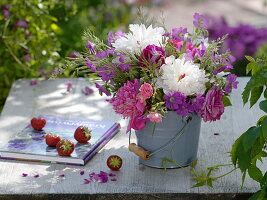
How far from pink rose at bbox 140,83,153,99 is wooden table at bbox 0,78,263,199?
12.1 inches

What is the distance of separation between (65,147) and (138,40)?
1.49 ft

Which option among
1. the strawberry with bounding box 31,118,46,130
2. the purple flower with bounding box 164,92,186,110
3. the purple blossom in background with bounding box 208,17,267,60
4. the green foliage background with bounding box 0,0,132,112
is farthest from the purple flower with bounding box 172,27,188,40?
the purple blossom in background with bounding box 208,17,267,60

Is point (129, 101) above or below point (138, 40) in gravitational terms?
below

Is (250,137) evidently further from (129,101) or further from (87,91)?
(87,91)

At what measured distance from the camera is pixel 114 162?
205 cm

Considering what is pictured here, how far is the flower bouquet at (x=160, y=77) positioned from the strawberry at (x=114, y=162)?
0.13 meters

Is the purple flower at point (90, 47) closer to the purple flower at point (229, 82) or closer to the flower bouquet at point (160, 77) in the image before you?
the flower bouquet at point (160, 77)

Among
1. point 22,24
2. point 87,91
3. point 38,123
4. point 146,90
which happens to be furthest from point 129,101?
point 22,24

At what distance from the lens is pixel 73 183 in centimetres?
199

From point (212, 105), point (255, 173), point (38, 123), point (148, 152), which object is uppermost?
point (212, 105)

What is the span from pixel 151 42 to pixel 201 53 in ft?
0.52

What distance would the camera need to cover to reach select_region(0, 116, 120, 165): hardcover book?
7.02ft

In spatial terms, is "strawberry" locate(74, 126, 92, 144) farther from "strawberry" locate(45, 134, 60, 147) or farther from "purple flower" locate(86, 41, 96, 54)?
"purple flower" locate(86, 41, 96, 54)

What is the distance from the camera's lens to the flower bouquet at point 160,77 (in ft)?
6.14
